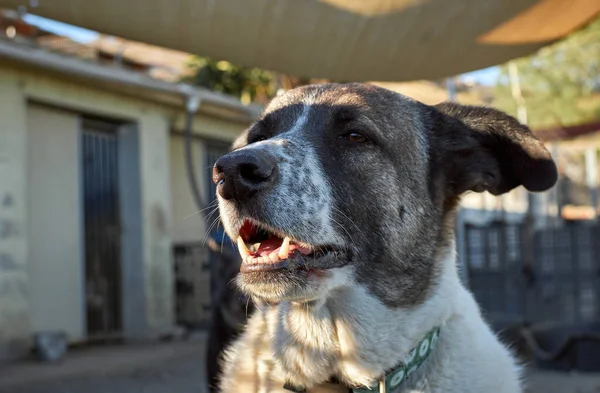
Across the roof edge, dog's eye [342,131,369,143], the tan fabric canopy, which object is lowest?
dog's eye [342,131,369,143]

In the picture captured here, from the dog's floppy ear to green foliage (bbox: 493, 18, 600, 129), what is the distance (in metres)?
15.8

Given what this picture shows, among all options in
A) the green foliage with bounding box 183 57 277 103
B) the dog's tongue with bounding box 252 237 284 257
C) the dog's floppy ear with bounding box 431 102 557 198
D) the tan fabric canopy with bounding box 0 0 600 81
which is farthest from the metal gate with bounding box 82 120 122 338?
the dog's tongue with bounding box 252 237 284 257

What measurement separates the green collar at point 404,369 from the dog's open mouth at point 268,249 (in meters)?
0.43

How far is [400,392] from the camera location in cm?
241

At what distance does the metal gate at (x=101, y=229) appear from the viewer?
957 centimetres

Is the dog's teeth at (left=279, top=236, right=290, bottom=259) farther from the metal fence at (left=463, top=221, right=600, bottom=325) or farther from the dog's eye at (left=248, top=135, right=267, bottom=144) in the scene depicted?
the metal fence at (left=463, top=221, right=600, bottom=325)

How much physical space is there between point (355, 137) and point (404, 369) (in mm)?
816

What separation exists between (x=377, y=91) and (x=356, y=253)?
684 millimetres

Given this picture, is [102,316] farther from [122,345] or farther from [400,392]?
[400,392]

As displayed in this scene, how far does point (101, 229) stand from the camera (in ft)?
32.1

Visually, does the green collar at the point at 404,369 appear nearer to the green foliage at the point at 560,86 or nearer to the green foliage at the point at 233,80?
the green foliage at the point at 233,80

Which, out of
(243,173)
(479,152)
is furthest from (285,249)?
(479,152)

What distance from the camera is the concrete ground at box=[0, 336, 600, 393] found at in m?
6.76

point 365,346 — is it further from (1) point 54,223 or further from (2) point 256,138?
(1) point 54,223
